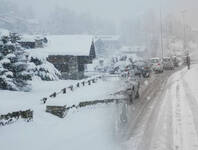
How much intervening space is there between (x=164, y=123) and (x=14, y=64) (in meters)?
11.5

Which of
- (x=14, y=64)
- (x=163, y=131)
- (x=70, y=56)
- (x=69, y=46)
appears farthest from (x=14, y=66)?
(x=69, y=46)

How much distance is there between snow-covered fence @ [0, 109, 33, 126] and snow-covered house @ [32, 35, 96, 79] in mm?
28989

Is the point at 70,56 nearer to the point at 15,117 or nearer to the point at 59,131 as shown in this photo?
the point at 59,131

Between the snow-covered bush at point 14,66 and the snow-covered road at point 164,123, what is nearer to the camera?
the snow-covered road at point 164,123

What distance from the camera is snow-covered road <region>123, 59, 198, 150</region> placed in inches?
401

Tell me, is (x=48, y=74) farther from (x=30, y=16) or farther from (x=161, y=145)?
(x=30, y=16)

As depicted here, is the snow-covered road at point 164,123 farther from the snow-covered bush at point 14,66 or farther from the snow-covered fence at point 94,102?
the snow-covered bush at point 14,66

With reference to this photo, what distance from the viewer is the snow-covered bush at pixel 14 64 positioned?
64.7 ft

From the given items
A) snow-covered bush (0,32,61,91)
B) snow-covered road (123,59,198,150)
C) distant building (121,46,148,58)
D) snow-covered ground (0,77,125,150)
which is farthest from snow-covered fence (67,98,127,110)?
distant building (121,46,148,58)

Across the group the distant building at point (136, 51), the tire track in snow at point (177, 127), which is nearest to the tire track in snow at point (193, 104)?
the tire track in snow at point (177, 127)

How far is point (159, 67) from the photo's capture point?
3981 centimetres

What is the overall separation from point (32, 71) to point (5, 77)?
256 centimetres

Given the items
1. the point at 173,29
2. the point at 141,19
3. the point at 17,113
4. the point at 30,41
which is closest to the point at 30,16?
the point at 141,19

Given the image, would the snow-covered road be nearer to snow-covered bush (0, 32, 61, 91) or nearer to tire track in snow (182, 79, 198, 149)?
tire track in snow (182, 79, 198, 149)
